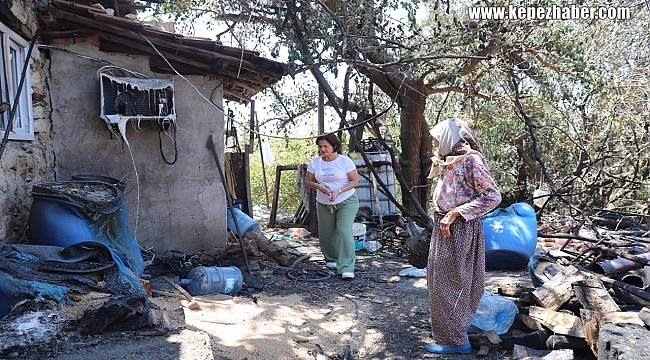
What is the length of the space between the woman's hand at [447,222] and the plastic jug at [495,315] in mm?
942

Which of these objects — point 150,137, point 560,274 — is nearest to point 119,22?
point 150,137

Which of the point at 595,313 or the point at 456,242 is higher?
the point at 456,242

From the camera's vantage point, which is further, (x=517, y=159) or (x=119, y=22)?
(x=517, y=159)

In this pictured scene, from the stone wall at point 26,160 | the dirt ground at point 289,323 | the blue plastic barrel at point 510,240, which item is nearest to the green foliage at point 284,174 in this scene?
the dirt ground at point 289,323

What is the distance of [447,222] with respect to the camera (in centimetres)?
378

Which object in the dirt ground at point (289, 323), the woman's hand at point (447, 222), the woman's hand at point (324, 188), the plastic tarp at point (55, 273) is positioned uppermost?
the woman's hand at point (324, 188)

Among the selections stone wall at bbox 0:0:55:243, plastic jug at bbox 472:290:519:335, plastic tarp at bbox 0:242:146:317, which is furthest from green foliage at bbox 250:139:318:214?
plastic tarp at bbox 0:242:146:317

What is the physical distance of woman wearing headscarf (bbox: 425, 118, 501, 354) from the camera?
3773 mm

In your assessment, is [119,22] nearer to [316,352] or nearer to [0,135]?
[0,135]

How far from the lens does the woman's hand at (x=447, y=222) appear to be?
12.4 feet

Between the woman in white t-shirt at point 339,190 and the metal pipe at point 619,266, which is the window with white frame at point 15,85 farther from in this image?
the metal pipe at point 619,266

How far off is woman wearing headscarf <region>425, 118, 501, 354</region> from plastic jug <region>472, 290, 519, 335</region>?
40 centimetres

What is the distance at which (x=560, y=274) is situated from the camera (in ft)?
14.8

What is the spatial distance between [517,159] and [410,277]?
10249 millimetres
